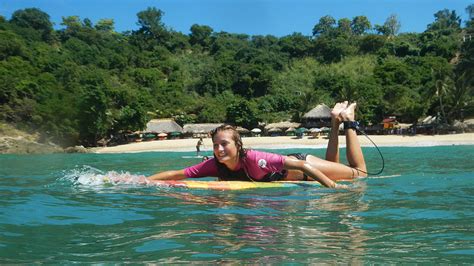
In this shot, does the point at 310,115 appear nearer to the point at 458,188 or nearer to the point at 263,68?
the point at 263,68

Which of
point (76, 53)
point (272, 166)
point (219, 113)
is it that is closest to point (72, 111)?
point (219, 113)

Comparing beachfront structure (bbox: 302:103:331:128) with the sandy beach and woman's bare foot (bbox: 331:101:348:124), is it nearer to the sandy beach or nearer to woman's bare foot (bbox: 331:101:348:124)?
the sandy beach

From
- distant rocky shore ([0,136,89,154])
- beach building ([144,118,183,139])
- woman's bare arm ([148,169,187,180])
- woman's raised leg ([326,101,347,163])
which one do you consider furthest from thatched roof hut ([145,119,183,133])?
woman's raised leg ([326,101,347,163])

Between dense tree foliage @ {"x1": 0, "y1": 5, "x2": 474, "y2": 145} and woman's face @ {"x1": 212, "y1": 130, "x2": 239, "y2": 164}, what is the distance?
45865 mm

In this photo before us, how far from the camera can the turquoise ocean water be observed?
10.1 ft

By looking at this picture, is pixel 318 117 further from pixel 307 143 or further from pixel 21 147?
pixel 21 147

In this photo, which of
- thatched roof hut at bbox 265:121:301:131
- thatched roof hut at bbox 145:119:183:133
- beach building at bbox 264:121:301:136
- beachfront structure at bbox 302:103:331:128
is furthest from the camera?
thatched roof hut at bbox 265:121:301:131

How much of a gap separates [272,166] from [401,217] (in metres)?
2.39

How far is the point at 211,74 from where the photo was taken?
85000 millimetres

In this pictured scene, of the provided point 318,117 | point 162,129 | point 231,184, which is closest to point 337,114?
point 231,184

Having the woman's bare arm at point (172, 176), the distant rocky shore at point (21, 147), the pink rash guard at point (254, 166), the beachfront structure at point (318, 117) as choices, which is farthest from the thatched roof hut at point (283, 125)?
the pink rash guard at point (254, 166)

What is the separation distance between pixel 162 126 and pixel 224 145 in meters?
53.8

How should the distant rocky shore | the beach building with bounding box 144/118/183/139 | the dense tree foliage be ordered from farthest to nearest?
1. the beach building with bounding box 144/118/183/139
2. the dense tree foliage
3. the distant rocky shore

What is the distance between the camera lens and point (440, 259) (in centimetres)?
295
